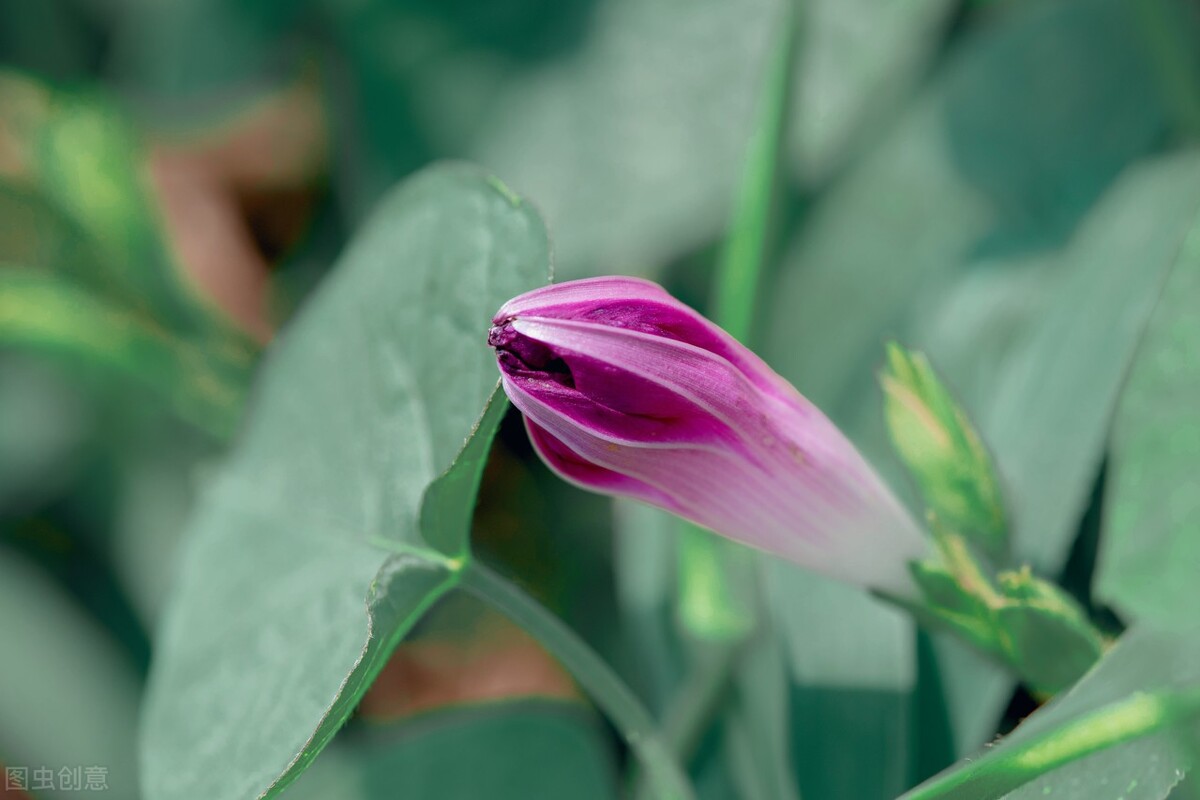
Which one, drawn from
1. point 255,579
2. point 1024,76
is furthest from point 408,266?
point 1024,76

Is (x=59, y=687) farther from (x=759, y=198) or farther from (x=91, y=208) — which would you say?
(x=759, y=198)

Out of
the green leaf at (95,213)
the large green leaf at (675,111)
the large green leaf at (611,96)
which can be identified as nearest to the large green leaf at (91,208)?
the green leaf at (95,213)

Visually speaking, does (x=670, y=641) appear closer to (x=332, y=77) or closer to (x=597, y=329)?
(x=597, y=329)

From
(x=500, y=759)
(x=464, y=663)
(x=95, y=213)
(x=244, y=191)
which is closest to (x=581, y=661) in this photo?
(x=500, y=759)

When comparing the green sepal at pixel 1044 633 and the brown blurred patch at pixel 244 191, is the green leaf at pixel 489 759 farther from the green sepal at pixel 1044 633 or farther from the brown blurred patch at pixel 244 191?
the brown blurred patch at pixel 244 191

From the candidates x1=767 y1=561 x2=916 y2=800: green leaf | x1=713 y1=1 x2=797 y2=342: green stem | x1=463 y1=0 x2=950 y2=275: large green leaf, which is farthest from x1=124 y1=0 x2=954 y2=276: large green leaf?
x1=767 y1=561 x2=916 y2=800: green leaf

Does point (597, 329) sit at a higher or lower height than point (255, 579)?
higher
